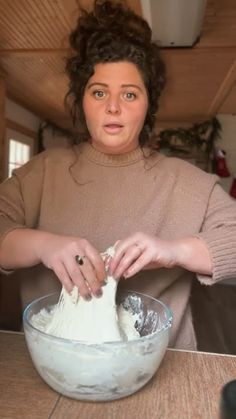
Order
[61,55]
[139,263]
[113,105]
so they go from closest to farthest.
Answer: [139,263], [113,105], [61,55]

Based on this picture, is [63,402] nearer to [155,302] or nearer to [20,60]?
[155,302]

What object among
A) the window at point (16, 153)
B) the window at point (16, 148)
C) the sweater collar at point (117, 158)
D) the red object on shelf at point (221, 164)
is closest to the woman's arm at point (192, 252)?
the sweater collar at point (117, 158)

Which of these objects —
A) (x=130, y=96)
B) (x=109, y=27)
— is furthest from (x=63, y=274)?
(x=109, y=27)

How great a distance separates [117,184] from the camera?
81cm

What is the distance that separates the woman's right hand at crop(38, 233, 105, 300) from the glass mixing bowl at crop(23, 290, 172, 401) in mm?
82

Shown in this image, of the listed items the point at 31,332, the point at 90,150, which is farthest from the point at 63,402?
the point at 90,150

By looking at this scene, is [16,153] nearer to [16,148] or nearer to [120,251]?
[16,148]

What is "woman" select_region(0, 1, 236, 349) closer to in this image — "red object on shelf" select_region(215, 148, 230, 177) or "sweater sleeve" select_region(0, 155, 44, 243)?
"sweater sleeve" select_region(0, 155, 44, 243)

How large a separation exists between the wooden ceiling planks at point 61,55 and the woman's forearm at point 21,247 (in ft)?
1.99

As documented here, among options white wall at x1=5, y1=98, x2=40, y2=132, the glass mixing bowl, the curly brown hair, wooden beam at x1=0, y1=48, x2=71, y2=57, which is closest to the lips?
the curly brown hair

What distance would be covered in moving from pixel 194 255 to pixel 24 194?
371 mm

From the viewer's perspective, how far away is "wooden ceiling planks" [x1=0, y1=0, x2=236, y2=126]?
115 centimetres

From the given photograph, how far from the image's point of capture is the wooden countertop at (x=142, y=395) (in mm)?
444

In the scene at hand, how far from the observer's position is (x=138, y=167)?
82 centimetres
